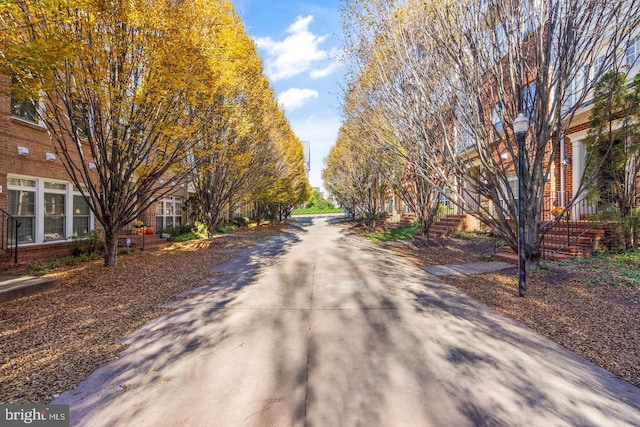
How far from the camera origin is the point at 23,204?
31.0ft

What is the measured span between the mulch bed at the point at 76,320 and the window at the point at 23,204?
7.14ft

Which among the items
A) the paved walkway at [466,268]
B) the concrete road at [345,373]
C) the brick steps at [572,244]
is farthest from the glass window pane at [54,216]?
the brick steps at [572,244]

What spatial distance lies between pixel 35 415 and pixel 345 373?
283 centimetres

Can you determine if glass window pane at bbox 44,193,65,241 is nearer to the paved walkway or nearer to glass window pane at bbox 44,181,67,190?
glass window pane at bbox 44,181,67,190

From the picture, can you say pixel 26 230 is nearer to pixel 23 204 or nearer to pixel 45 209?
pixel 23 204

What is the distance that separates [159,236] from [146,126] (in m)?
7.86

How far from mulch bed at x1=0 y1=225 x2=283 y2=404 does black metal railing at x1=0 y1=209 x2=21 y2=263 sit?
1.40 metres

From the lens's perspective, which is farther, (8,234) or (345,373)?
(8,234)

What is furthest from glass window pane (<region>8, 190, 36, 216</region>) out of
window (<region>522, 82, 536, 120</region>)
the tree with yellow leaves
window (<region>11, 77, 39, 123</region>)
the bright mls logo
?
window (<region>522, 82, 536, 120</region>)

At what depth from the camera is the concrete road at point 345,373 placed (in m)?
2.63

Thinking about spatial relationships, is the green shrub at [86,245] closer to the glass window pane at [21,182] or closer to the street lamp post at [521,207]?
the glass window pane at [21,182]

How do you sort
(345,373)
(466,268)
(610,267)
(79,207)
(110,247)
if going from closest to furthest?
(345,373) → (610,267) → (110,247) → (466,268) → (79,207)

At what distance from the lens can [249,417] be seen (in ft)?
8.49

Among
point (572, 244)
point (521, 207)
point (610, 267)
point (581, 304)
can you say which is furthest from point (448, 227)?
point (581, 304)
